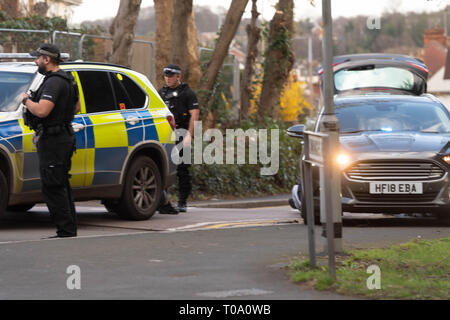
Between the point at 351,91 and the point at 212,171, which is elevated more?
the point at 351,91

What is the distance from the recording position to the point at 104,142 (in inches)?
463

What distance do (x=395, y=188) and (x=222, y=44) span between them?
29.8ft

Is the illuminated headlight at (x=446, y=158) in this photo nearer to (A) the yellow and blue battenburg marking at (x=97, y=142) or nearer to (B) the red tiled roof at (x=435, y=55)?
(A) the yellow and blue battenburg marking at (x=97, y=142)

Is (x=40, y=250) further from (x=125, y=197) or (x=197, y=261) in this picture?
(x=125, y=197)

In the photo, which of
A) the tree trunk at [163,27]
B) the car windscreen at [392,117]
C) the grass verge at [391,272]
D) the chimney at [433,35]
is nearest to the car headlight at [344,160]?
the car windscreen at [392,117]

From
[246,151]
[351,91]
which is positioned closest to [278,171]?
[246,151]

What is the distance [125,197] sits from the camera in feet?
40.2

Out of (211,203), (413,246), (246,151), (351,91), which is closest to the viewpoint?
(413,246)

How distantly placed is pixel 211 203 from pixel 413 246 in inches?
336

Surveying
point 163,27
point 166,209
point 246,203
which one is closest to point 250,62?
point 163,27

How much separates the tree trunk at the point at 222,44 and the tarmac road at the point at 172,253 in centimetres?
697

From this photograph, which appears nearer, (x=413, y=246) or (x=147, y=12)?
(x=413, y=246)

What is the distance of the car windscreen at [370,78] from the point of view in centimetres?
1648
